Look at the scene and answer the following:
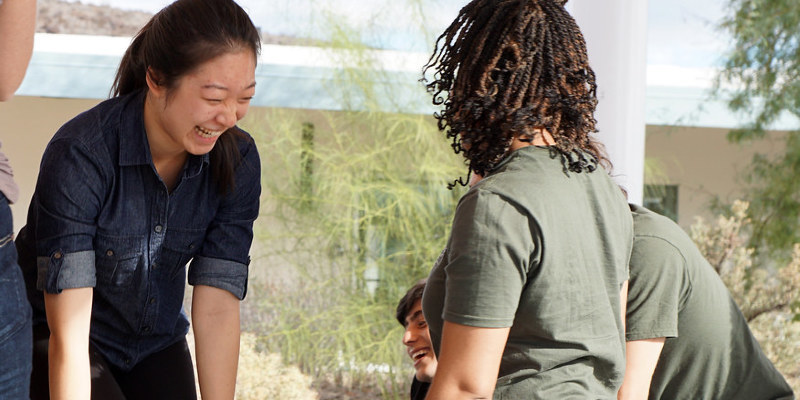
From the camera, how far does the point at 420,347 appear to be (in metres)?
2.40

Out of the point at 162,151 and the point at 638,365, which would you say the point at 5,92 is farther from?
the point at 638,365

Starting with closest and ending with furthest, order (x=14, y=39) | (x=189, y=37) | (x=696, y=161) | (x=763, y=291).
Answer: (x=14, y=39), (x=189, y=37), (x=763, y=291), (x=696, y=161)

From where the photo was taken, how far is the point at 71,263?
1.51 m

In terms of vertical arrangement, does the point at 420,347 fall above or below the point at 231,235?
below

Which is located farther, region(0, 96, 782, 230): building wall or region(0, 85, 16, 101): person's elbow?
region(0, 96, 782, 230): building wall

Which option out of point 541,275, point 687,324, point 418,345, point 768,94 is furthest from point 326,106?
point 541,275

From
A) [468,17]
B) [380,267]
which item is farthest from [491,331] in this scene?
[380,267]

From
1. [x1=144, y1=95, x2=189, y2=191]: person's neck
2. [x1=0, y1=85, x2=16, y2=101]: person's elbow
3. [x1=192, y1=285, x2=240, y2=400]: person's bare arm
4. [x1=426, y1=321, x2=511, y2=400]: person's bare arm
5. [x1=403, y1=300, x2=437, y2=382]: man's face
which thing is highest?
[x1=0, y1=85, x2=16, y2=101]: person's elbow

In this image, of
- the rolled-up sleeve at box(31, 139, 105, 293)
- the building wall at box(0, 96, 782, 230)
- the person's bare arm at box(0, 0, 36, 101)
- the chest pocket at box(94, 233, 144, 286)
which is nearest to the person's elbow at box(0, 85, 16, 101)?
the person's bare arm at box(0, 0, 36, 101)

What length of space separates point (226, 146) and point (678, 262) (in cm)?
87

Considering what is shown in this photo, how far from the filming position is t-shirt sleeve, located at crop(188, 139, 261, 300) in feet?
5.66

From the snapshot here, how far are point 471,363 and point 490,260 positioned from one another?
0.46 feet

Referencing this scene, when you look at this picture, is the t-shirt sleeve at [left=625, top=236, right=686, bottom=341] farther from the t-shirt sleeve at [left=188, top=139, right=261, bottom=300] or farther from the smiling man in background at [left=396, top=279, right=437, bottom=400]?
the smiling man in background at [left=396, top=279, right=437, bottom=400]

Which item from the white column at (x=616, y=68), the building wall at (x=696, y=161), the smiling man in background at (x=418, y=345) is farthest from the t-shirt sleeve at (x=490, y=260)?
the building wall at (x=696, y=161)
